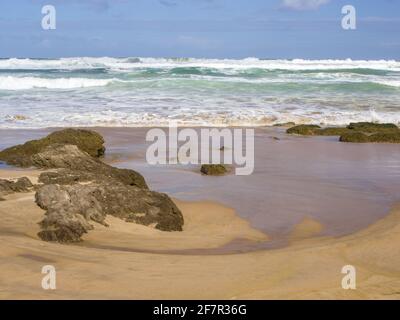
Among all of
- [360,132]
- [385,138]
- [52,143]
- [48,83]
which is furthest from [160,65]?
[52,143]

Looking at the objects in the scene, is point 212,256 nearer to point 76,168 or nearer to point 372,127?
point 76,168

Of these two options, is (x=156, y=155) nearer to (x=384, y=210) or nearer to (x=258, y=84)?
(x=384, y=210)

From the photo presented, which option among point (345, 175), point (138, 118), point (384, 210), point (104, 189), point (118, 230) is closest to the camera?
point (118, 230)

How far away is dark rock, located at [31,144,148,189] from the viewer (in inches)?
241

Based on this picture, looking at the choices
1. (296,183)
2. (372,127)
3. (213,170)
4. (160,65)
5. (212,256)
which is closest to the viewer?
(212,256)

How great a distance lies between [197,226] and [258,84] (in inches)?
993

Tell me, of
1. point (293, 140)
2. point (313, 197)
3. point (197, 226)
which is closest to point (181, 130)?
point (293, 140)

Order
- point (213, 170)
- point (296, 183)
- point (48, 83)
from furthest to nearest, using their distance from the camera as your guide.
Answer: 1. point (48, 83)
2. point (213, 170)
3. point (296, 183)

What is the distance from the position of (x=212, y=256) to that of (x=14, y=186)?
7.80 ft

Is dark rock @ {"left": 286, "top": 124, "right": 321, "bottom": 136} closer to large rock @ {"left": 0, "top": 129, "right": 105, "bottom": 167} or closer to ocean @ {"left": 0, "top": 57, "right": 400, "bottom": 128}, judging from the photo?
ocean @ {"left": 0, "top": 57, "right": 400, "bottom": 128}

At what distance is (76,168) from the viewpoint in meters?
6.98

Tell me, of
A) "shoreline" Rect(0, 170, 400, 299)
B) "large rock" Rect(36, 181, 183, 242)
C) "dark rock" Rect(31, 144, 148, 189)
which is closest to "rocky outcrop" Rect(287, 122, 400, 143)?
"dark rock" Rect(31, 144, 148, 189)

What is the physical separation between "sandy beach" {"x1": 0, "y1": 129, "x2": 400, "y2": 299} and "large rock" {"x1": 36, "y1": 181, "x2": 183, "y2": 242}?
0.11 metres

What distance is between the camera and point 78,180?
6008 mm
